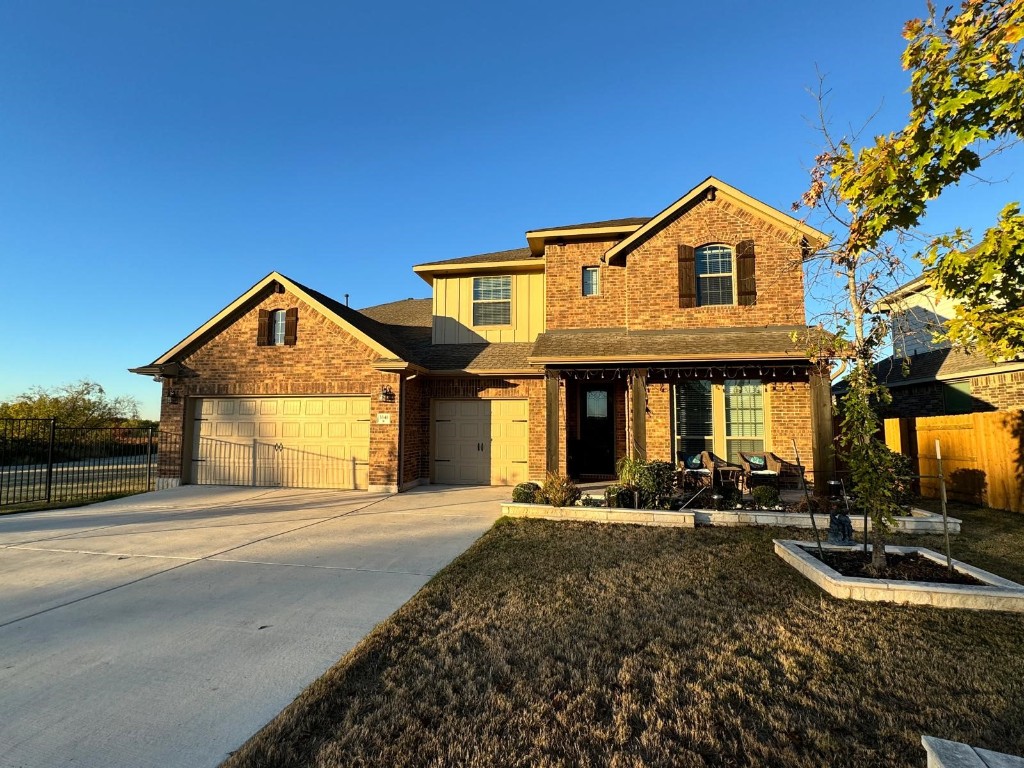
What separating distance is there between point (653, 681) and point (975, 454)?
10.1 meters

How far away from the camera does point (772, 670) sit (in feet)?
10.5

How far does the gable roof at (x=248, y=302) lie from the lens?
38.1 feet

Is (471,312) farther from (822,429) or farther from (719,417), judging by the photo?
(822,429)

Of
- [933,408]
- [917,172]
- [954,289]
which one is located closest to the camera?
[917,172]

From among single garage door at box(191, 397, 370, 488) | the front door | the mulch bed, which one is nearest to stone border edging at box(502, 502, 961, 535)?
the mulch bed

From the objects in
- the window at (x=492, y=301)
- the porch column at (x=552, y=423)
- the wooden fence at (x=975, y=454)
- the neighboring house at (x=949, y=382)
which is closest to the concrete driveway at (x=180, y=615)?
the porch column at (x=552, y=423)

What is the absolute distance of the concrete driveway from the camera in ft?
8.66

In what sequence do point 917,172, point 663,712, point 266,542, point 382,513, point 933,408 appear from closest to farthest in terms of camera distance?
1. point 663,712
2. point 917,172
3. point 266,542
4. point 382,513
5. point 933,408

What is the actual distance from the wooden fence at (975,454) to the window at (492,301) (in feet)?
33.2

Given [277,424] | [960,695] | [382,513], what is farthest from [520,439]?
[960,695]

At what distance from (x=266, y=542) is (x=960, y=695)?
24.2 feet

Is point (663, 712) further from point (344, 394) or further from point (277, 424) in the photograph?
point (277, 424)

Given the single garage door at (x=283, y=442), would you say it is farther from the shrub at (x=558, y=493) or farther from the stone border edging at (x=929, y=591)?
the stone border edging at (x=929, y=591)

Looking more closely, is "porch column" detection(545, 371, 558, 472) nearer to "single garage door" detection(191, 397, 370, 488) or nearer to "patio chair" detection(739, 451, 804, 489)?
"patio chair" detection(739, 451, 804, 489)
